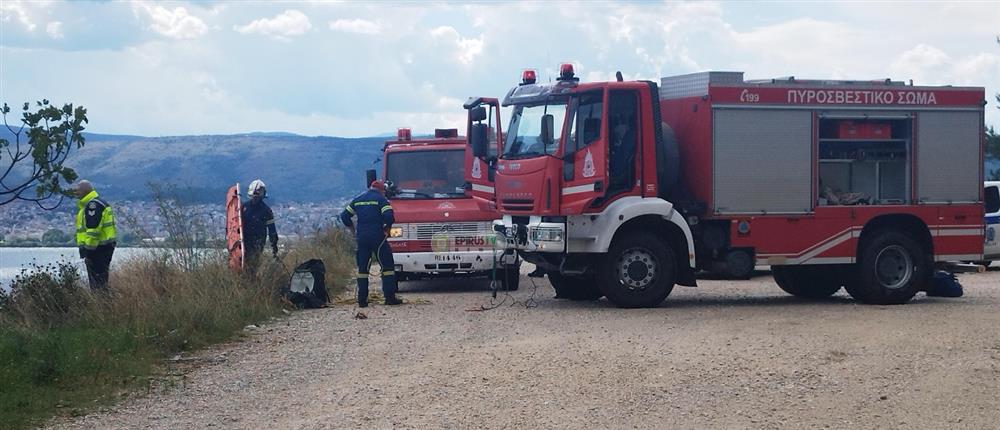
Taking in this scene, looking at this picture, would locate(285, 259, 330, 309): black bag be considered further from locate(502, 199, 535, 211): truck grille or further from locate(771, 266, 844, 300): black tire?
locate(771, 266, 844, 300): black tire

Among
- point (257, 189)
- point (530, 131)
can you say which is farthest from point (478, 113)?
point (257, 189)

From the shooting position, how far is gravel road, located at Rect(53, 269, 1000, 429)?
8555 millimetres

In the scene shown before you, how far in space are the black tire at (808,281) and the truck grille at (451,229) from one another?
180 inches

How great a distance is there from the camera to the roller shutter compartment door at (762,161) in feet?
50.5

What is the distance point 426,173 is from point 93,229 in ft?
20.3

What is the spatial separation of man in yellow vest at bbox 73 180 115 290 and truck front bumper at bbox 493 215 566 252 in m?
5.29

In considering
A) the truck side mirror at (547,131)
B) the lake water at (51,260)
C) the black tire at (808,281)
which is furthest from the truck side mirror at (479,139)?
the lake water at (51,260)

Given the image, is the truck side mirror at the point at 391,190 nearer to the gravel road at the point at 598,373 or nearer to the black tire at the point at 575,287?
the black tire at the point at 575,287

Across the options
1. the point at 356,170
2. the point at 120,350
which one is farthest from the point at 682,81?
the point at 356,170

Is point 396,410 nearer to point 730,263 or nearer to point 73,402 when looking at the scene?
point 73,402

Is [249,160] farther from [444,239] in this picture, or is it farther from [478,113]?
[478,113]

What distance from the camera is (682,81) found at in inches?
625

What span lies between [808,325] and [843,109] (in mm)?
3804

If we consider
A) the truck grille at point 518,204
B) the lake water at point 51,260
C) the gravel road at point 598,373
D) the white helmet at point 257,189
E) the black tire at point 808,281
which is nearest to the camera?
the gravel road at point 598,373
